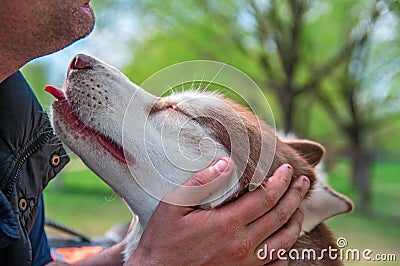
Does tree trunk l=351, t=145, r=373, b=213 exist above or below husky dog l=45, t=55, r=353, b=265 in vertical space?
above

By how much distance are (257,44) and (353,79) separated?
1.89m

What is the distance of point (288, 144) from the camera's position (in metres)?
2.12

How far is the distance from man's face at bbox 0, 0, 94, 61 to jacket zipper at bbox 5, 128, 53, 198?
0.39 metres

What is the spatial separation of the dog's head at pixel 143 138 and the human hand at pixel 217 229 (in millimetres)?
59

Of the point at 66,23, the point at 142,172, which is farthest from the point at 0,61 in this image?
the point at 142,172

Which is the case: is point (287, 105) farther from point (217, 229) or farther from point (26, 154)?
point (217, 229)

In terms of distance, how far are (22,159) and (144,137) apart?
1.42 feet

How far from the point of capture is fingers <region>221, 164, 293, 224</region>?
5.52 feet

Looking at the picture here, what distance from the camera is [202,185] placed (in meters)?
1.67

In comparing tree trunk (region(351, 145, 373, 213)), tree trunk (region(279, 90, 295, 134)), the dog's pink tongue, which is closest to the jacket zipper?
the dog's pink tongue

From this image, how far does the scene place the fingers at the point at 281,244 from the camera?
1732mm

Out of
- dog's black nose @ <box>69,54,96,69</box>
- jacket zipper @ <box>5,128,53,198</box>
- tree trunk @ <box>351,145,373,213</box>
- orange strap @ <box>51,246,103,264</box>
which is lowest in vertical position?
orange strap @ <box>51,246,103,264</box>

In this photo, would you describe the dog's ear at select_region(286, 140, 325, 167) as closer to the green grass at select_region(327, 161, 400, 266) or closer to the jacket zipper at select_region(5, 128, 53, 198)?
the jacket zipper at select_region(5, 128, 53, 198)

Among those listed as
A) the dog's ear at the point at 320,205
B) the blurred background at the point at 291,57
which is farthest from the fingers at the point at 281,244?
the blurred background at the point at 291,57
